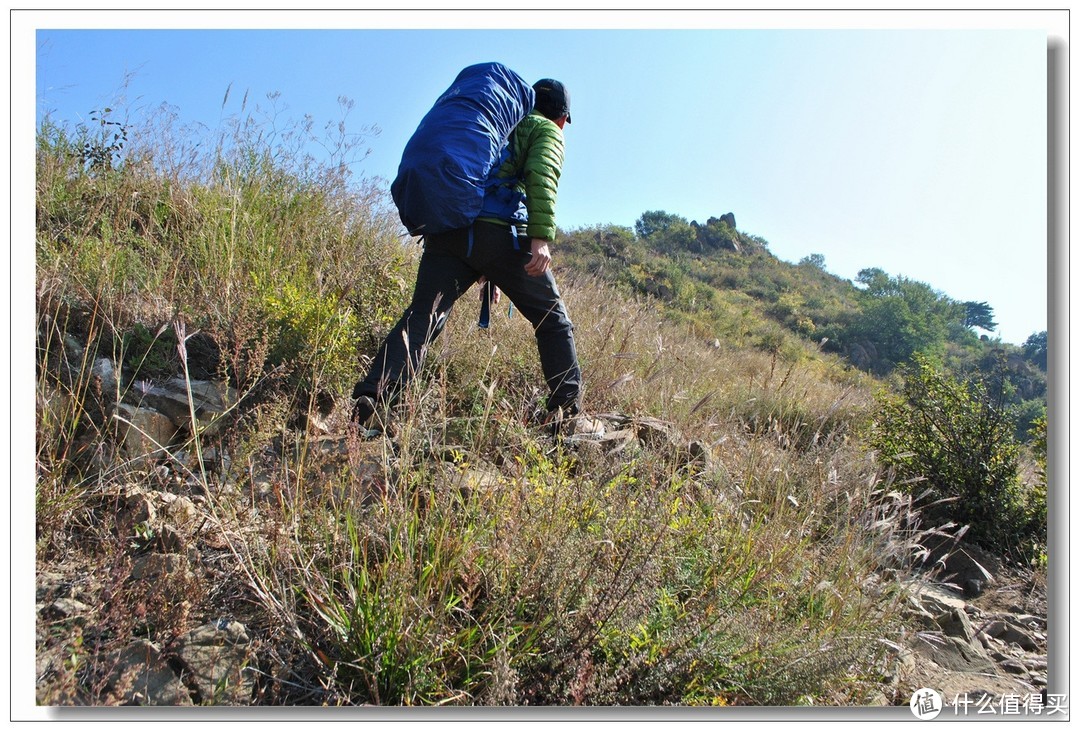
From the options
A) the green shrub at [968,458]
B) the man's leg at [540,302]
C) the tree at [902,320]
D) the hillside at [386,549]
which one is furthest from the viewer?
the tree at [902,320]

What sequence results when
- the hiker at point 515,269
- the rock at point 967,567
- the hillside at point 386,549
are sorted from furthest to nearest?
1. the rock at point 967,567
2. the hiker at point 515,269
3. the hillside at point 386,549

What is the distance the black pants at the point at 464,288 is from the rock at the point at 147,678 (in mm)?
1303

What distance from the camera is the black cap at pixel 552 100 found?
3.21 meters

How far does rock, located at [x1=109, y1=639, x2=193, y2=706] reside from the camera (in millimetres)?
1459

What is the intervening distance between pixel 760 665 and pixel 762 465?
1.15 metres

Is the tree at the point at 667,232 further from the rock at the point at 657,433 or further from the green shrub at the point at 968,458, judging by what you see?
the rock at the point at 657,433

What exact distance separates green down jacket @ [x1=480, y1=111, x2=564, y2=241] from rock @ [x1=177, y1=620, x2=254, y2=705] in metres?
1.97

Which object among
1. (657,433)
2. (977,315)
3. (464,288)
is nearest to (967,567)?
(657,433)

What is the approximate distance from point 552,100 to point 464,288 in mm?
1106

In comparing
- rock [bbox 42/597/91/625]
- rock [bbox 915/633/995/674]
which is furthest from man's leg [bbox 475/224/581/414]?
rock [bbox 42/597/91/625]

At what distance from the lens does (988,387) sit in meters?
4.38

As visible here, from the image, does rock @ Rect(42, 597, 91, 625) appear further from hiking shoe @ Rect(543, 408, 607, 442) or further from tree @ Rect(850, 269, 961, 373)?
tree @ Rect(850, 269, 961, 373)

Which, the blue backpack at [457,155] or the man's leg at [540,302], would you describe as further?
the man's leg at [540,302]

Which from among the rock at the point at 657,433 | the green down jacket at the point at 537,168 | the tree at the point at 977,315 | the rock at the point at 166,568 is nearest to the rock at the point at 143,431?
the rock at the point at 166,568
